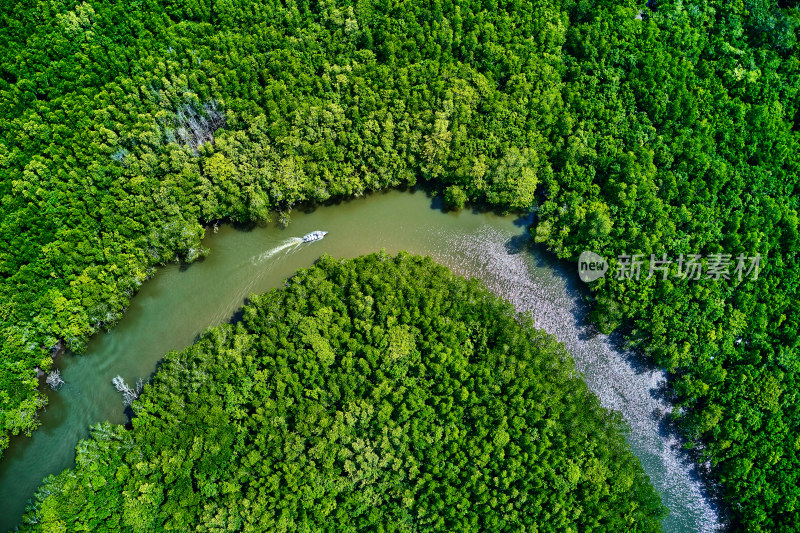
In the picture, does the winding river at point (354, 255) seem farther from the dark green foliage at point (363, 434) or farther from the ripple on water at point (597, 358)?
the dark green foliage at point (363, 434)

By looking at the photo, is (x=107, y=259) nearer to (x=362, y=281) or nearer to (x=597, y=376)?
(x=362, y=281)

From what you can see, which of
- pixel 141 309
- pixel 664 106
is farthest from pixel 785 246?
pixel 141 309

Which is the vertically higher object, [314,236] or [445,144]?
[445,144]
